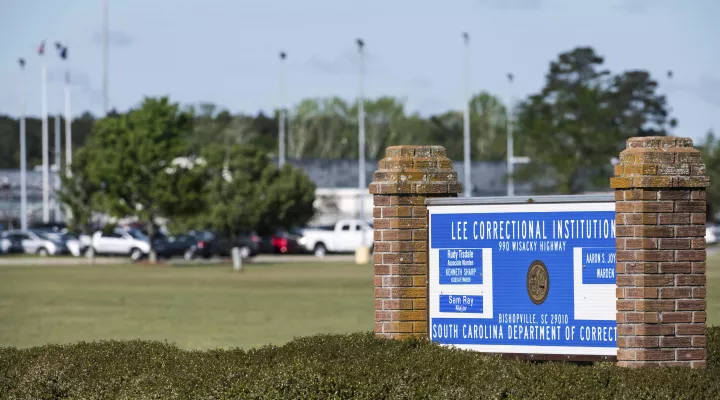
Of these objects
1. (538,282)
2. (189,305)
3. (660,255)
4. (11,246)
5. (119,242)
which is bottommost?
(189,305)

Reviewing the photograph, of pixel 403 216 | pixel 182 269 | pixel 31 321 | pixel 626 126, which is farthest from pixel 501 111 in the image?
pixel 403 216

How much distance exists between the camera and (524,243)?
10453 mm

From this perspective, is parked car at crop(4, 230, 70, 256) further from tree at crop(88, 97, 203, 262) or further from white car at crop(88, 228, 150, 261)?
tree at crop(88, 97, 203, 262)

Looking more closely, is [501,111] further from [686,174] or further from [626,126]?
[686,174]

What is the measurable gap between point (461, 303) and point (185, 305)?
19476mm

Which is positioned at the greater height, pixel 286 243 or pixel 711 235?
pixel 711 235

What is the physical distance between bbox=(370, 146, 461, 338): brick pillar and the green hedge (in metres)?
0.34

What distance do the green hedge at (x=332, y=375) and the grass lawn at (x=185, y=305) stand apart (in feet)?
29.3

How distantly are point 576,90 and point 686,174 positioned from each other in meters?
82.6

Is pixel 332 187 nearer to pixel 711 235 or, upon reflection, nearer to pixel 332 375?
pixel 711 235

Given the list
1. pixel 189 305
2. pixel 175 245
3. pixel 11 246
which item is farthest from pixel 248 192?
pixel 189 305

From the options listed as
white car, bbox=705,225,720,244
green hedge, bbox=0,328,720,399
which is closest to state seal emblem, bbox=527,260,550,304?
green hedge, bbox=0,328,720,399

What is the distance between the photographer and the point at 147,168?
190 ft

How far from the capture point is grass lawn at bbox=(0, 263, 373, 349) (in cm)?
2188
